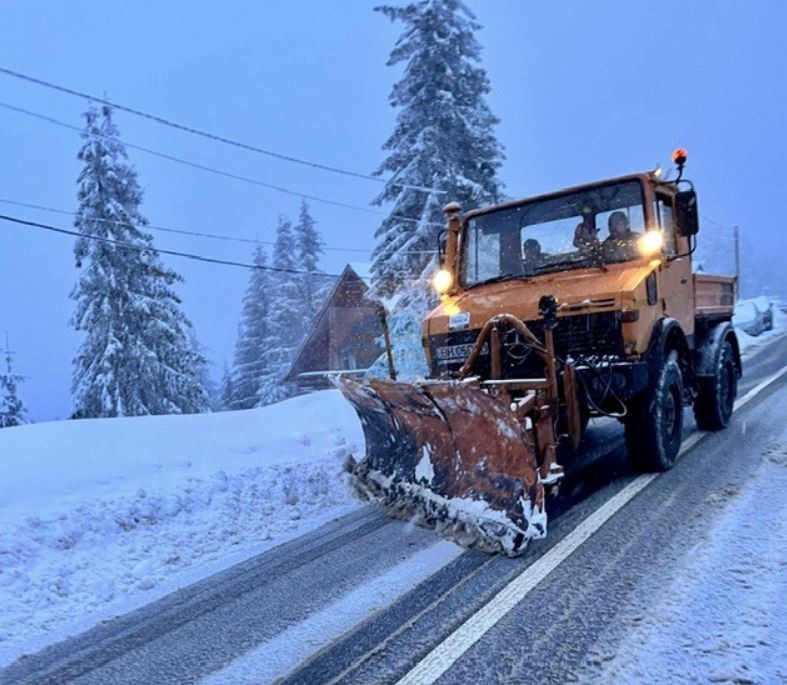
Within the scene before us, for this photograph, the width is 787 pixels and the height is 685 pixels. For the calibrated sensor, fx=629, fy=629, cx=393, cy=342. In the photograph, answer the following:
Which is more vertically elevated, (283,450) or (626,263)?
(626,263)

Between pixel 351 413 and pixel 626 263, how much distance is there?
176 inches

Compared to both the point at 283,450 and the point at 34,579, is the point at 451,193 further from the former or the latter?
the point at 34,579

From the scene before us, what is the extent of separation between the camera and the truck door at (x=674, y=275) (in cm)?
554

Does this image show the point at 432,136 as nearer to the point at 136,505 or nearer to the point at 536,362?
the point at 536,362

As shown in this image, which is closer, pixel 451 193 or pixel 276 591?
pixel 276 591

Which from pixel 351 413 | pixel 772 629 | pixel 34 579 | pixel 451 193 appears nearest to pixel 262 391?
pixel 451 193

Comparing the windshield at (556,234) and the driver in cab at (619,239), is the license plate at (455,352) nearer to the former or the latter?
the windshield at (556,234)

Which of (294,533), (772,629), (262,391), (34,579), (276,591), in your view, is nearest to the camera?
(772,629)

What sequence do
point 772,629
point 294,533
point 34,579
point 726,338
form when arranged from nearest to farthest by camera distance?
1. point 772,629
2. point 34,579
3. point 294,533
4. point 726,338

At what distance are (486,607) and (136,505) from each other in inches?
122

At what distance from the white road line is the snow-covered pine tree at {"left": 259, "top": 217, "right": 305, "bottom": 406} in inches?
1035

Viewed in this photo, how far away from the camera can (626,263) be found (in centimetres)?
534

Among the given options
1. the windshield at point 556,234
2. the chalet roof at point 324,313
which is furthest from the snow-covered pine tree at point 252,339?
the windshield at point 556,234

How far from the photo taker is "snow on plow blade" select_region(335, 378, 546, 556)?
3832 millimetres
